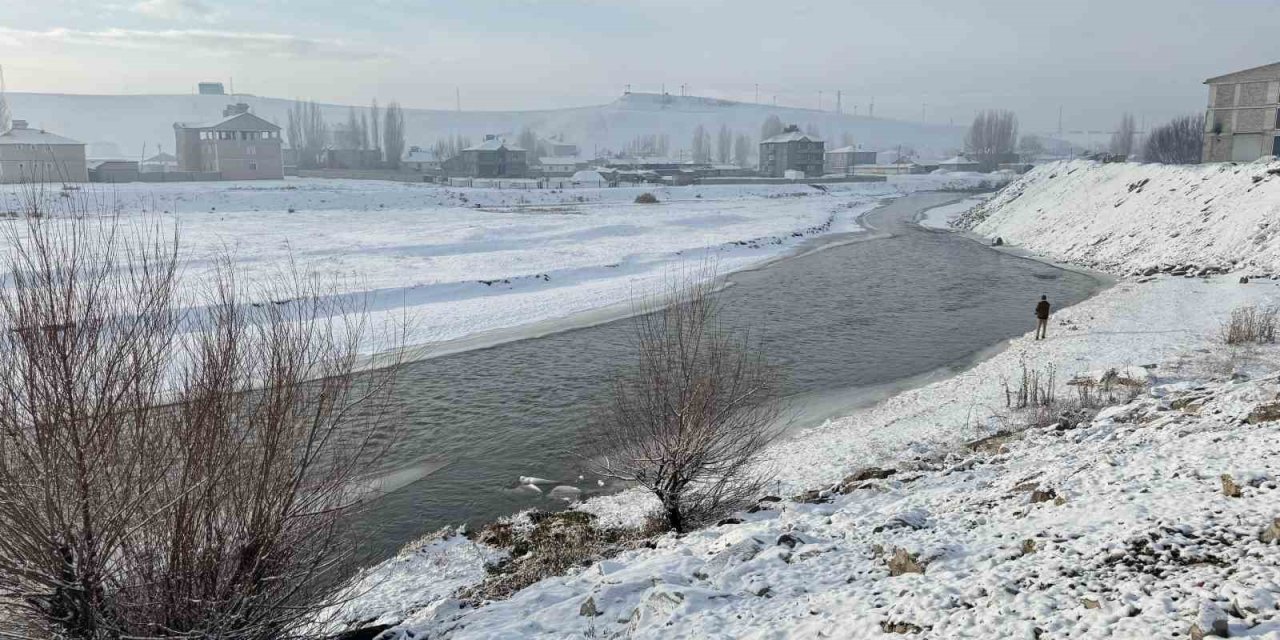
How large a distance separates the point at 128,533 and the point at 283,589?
146 centimetres

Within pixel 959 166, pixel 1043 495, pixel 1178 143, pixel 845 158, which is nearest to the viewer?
pixel 1043 495

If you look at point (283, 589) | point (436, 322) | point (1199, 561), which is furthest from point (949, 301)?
point (283, 589)

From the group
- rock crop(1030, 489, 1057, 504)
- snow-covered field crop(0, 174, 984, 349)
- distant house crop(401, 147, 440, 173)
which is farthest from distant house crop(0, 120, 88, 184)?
rock crop(1030, 489, 1057, 504)

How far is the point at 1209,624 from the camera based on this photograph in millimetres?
5438

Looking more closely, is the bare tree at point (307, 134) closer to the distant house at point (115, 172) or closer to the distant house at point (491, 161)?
the distant house at point (491, 161)

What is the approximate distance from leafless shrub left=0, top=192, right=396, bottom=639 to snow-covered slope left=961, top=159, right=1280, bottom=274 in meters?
34.8

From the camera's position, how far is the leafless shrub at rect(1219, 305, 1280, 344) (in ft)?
63.4

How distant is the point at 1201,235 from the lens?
3488 centimetres

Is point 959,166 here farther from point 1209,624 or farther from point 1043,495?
point 1209,624

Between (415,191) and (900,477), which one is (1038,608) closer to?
(900,477)

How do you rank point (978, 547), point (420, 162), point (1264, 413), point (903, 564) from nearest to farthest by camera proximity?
point (903, 564) < point (978, 547) < point (1264, 413) < point (420, 162)

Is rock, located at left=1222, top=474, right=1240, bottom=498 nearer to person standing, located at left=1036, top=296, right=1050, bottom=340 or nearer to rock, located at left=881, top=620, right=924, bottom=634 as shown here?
rock, located at left=881, top=620, right=924, bottom=634

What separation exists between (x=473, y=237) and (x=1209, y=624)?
43.9 metres

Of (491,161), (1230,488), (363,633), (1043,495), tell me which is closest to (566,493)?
(363,633)
